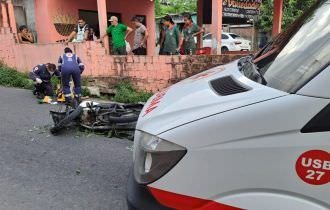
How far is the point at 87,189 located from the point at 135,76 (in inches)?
207

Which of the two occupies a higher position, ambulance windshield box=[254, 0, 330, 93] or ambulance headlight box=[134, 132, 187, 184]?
ambulance windshield box=[254, 0, 330, 93]

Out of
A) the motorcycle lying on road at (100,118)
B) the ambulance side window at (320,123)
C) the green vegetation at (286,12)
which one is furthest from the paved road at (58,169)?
the green vegetation at (286,12)

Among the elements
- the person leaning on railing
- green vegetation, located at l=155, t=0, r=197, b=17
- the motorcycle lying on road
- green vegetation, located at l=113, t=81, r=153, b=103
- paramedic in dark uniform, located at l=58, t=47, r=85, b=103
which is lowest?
green vegetation, located at l=113, t=81, r=153, b=103

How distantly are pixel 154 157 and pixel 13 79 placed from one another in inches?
389

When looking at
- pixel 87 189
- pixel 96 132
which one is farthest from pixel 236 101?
pixel 96 132

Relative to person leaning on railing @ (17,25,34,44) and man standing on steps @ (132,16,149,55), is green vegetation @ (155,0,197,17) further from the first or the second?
man standing on steps @ (132,16,149,55)

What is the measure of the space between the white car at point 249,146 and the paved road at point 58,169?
1746 millimetres

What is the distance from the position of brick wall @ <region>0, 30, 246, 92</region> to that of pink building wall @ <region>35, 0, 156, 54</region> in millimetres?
674

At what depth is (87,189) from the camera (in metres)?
3.80

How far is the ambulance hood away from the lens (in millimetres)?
1790

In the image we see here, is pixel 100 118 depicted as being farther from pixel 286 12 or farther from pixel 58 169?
pixel 286 12

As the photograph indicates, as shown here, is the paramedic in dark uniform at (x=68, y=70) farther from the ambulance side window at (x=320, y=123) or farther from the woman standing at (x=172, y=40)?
the ambulance side window at (x=320, y=123)

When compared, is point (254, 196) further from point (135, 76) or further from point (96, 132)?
point (135, 76)

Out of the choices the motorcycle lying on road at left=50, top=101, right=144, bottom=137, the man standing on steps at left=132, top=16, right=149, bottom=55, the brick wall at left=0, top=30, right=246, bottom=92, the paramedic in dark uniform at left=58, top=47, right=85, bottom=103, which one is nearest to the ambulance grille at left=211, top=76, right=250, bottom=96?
the motorcycle lying on road at left=50, top=101, right=144, bottom=137
